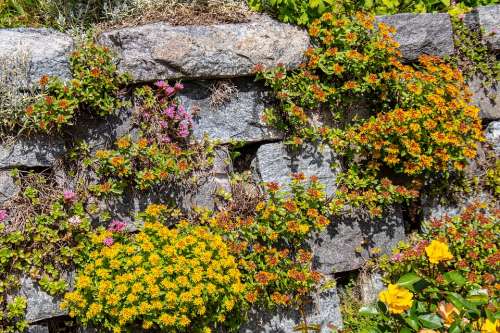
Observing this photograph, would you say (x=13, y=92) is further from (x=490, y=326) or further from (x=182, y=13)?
(x=490, y=326)

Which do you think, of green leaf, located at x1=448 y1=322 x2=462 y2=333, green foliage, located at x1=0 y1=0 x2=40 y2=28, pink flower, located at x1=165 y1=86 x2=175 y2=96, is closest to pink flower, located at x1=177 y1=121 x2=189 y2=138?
pink flower, located at x1=165 y1=86 x2=175 y2=96

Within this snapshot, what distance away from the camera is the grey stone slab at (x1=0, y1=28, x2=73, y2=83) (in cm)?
376

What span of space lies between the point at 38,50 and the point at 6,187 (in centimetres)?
88

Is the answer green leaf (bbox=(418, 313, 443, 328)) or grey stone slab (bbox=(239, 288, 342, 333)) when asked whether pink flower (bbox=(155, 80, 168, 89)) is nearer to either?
grey stone slab (bbox=(239, 288, 342, 333))

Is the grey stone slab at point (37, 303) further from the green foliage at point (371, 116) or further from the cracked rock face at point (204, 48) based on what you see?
the green foliage at point (371, 116)

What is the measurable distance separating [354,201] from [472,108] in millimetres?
1155

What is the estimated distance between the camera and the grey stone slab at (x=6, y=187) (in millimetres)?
3689

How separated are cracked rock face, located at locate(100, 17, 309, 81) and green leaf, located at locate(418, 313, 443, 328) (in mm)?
2042

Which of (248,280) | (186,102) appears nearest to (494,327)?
(248,280)

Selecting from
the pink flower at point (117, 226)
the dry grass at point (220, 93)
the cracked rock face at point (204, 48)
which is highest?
the cracked rock face at point (204, 48)

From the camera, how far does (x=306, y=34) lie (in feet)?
14.5

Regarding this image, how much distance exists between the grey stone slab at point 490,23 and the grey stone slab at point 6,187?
3775 millimetres

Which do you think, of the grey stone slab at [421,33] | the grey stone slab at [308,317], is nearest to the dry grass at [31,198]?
the grey stone slab at [308,317]

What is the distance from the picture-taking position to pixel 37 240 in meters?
3.63
